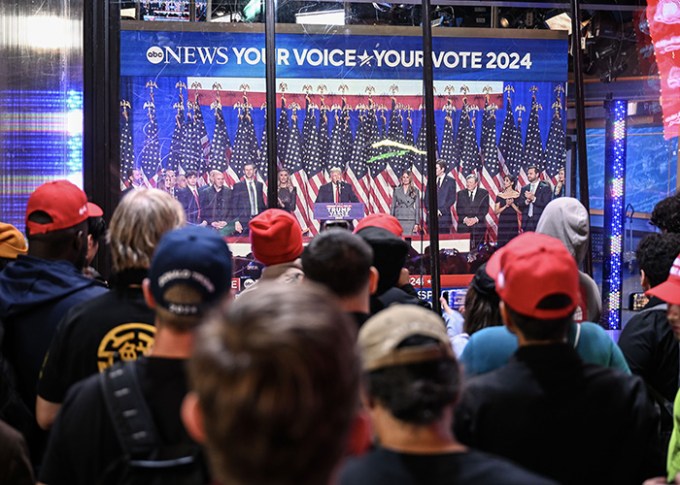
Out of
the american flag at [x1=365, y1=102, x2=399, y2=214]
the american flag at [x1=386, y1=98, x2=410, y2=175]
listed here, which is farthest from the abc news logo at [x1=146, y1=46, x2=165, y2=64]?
the american flag at [x1=386, y1=98, x2=410, y2=175]

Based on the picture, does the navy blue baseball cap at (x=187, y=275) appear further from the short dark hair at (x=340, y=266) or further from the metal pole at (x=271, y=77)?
the metal pole at (x=271, y=77)

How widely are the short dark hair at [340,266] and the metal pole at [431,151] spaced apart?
360 centimetres

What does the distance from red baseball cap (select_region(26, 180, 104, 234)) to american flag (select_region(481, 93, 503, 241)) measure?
3.74 meters

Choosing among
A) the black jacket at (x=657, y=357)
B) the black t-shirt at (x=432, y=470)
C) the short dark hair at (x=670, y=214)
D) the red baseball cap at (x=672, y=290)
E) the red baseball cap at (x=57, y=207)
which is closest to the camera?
the black t-shirt at (x=432, y=470)

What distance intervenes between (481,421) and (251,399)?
1358mm

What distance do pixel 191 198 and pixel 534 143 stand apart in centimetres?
244

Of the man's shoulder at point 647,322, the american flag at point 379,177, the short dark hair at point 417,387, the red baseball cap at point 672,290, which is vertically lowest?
the man's shoulder at point 647,322

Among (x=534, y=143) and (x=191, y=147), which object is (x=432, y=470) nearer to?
(x=191, y=147)

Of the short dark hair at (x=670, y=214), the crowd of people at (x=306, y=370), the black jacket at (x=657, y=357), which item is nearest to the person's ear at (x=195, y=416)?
the crowd of people at (x=306, y=370)

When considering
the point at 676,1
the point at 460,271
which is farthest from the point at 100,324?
the point at 676,1

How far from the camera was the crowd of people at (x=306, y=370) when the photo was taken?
1141mm

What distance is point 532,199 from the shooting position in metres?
6.71

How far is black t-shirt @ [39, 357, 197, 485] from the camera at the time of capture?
6.49 ft

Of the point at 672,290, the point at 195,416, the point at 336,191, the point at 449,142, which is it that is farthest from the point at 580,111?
the point at 195,416
